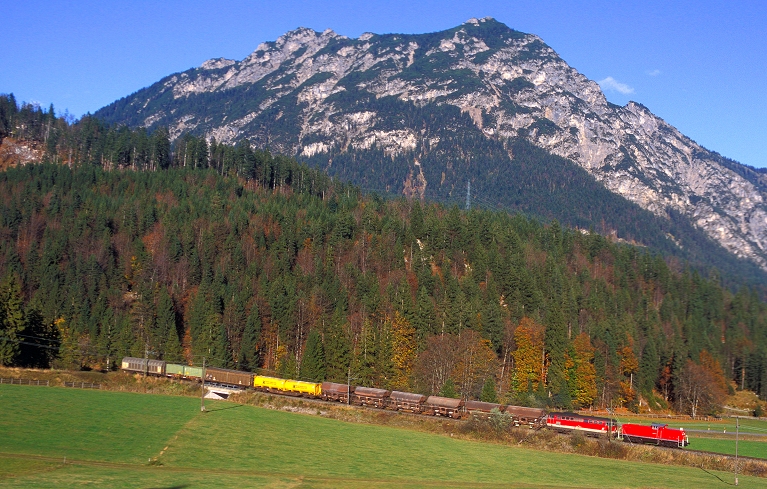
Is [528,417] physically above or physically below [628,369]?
below

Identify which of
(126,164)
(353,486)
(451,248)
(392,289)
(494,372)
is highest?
(126,164)

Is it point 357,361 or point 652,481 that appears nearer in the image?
point 652,481

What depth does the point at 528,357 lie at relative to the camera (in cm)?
11688

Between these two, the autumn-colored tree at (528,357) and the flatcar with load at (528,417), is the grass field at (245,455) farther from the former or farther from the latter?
the autumn-colored tree at (528,357)

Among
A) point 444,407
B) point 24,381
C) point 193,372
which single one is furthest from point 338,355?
point 24,381

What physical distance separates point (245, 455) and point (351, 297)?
70079mm

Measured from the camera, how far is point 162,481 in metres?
47.9

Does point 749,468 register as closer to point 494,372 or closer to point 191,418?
point 494,372

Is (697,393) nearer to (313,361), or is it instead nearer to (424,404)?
(424,404)

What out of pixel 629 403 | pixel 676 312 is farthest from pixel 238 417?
pixel 676 312

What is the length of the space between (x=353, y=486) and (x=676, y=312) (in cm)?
13153

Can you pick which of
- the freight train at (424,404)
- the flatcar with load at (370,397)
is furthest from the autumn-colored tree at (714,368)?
the flatcar with load at (370,397)

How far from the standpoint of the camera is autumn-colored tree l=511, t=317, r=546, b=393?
373 ft

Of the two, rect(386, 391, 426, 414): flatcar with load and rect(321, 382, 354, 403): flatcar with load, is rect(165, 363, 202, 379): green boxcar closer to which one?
rect(321, 382, 354, 403): flatcar with load
